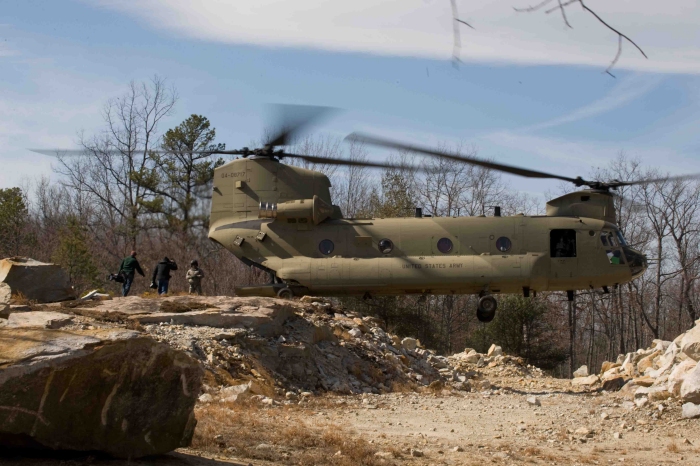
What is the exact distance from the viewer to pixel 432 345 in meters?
35.0

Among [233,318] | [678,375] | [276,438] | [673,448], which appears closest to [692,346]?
[678,375]

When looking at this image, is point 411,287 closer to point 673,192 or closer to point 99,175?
point 673,192

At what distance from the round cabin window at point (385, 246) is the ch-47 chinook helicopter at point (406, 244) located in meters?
0.02

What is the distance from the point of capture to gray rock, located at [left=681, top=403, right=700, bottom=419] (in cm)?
1175

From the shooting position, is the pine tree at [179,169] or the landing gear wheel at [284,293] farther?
the pine tree at [179,169]

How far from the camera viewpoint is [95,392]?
6.48 meters

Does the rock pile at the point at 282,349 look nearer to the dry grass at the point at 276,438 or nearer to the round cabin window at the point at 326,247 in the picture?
the round cabin window at the point at 326,247

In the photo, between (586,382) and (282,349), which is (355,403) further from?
(586,382)

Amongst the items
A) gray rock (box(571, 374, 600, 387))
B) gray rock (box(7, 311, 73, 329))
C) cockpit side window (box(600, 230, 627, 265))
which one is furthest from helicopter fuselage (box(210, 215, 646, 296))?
gray rock (box(7, 311, 73, 329))

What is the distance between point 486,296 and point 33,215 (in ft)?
153

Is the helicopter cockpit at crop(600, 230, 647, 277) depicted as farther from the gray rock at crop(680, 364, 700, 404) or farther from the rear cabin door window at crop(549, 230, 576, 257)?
the gray rock at crop(680, 364, 700, 404)

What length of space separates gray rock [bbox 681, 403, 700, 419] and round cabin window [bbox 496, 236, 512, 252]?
7202mm

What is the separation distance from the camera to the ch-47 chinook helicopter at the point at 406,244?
60.4 feet

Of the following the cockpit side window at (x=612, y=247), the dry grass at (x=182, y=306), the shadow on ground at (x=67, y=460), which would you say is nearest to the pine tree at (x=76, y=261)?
the dry grass at (x=182, y=306)
